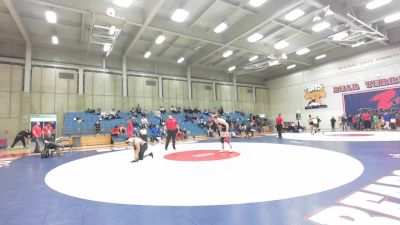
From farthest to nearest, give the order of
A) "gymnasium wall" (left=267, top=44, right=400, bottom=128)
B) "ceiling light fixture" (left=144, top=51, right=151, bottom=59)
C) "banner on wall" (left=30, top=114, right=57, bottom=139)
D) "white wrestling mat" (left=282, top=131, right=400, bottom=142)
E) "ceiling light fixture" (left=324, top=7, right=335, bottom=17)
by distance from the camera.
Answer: "ceiling light fixture" (left=144, top=51, right=151, bottom=59), "gymnasium wall" (left=267, top=44, right=400, bottom=128), "banner on wall" (left=30, top=114, right=57, bottom=139), "ceiling light fixture" (left=324, top=7, right=335, bottom=17), "white wrestling mat" (left=282, top=131, right=400, bottom=142)

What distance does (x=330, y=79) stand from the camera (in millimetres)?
25031

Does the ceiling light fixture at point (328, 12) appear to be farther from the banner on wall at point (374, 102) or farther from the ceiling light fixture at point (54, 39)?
the ceiling light fixture at point (54, 39)

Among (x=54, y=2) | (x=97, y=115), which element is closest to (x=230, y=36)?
(x=54, y=2)

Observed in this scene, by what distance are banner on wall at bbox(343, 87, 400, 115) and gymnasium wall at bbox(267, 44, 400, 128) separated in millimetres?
746

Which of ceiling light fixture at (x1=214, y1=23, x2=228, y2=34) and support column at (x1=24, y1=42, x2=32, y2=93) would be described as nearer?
ceiling light fixture at (x1=214, y1=23, x2=228, y2=34)

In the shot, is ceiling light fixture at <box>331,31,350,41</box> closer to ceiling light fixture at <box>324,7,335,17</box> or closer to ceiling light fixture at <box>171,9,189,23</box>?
ceiling light fixture at <box>324,7,335,17</box>

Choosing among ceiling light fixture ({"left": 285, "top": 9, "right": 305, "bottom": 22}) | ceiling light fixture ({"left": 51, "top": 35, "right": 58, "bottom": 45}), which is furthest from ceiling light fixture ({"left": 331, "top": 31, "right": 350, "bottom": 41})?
ceiling light fixture ({"left": 51, "top": 35, "right": 58, "bottom": 45})

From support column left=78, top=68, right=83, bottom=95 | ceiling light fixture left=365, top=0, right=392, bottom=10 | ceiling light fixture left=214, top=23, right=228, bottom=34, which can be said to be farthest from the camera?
support column left=78, top=68, right=83, bottom=95

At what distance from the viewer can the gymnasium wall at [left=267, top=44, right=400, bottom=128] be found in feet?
68.2

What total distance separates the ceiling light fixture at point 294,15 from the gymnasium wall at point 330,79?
12.2 meters

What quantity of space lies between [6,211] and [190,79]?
2416 centimetres

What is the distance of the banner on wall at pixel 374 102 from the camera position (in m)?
20.0

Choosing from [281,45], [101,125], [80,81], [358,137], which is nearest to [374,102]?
[281,45]

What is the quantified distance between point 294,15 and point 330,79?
1365cm
